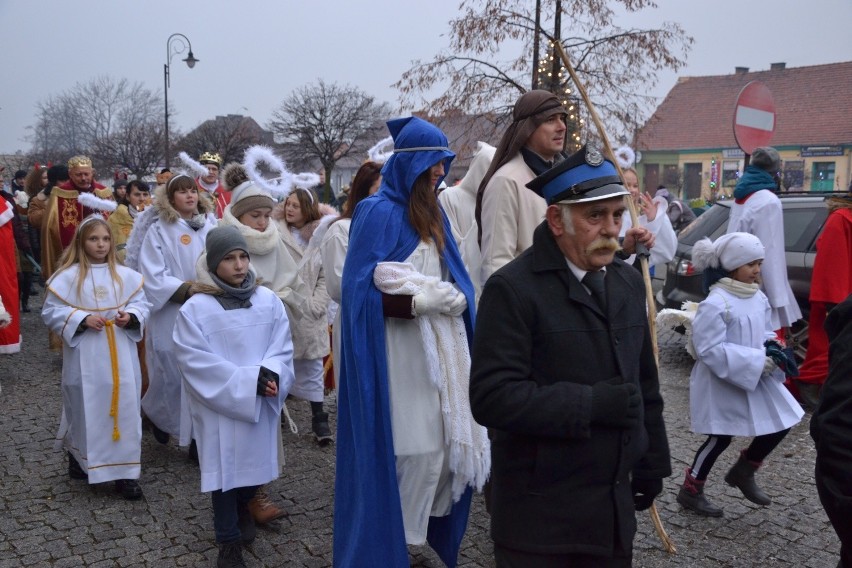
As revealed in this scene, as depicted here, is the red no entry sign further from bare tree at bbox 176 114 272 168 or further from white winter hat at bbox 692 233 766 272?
bare tree at bbox 176 114 272 168

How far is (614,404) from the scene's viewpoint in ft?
7.86

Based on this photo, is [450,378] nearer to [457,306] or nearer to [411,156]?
[457,306]

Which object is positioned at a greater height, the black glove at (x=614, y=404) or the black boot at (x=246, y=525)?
the black glove at (x=614, y=404)

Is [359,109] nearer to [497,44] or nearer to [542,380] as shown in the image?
[497,44]

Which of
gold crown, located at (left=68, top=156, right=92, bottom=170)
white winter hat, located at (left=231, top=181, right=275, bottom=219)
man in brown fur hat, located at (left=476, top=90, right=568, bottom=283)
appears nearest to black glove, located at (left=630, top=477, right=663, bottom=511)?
man in brown fur hat, located at (left=476, top=90, right=568, bottom=283)

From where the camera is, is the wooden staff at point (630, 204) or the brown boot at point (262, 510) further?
the brown boot at point (262, 510)

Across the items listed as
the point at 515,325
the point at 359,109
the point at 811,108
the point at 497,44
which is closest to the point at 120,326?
the point at 515,325

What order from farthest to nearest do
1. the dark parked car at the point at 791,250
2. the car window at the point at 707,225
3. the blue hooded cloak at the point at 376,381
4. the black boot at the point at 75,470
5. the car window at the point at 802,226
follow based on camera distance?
the car window at the point at 707,225
the car window at the point at 802,226
the dark parked car at the point at 791,250
the black boot at the point at 75,470
the blue hooded cloak at the point at 376,381

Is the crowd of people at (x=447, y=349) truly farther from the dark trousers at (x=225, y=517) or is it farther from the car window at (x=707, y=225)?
the car window at (x=707, y=225)

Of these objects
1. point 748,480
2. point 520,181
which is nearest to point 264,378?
point 520,181

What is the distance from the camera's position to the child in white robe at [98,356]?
17.0ft

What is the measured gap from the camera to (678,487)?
5.38 m

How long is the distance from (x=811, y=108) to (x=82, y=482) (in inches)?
1829

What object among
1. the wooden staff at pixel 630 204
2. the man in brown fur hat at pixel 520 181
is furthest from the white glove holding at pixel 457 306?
the wooden staff at pixel 630 204
